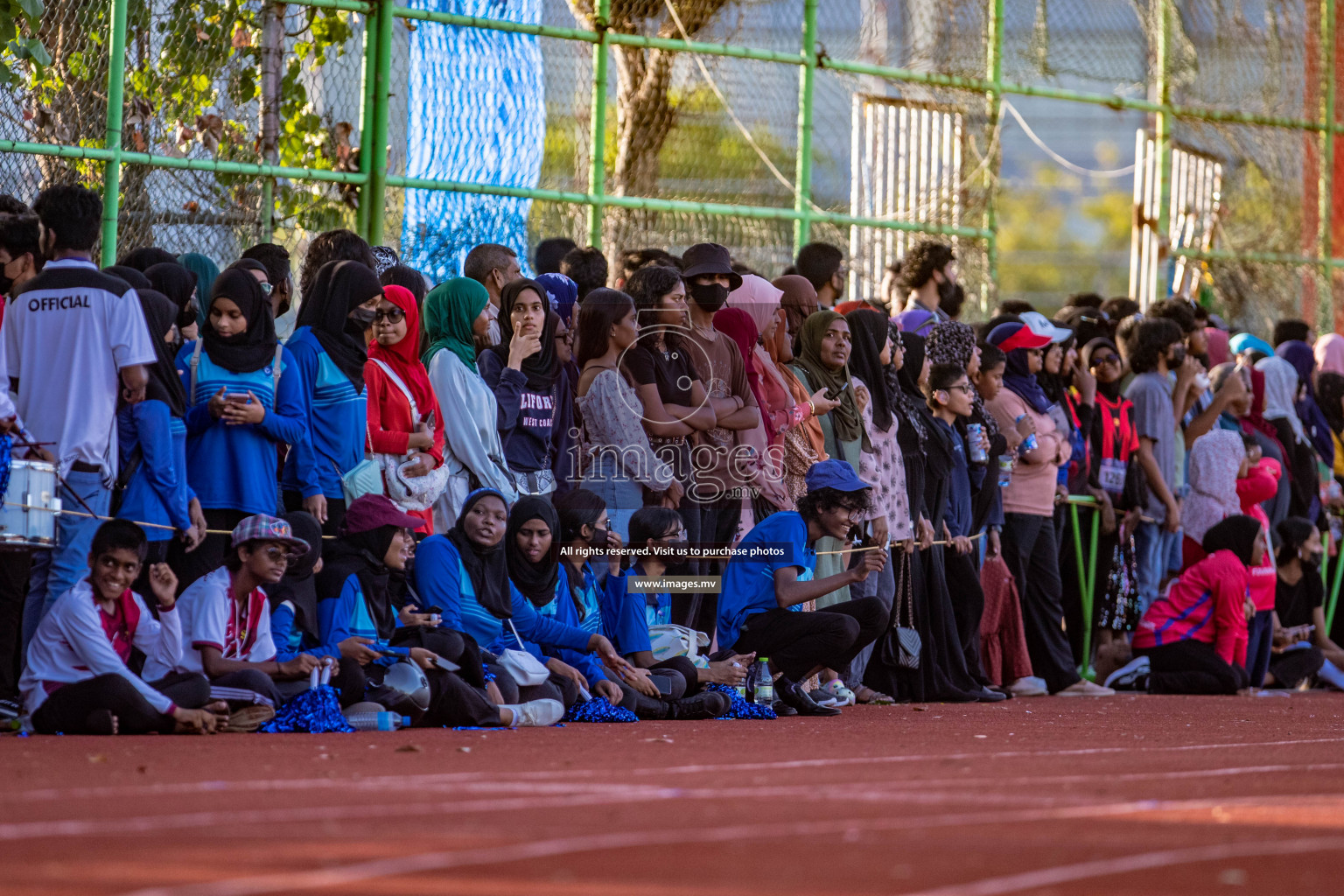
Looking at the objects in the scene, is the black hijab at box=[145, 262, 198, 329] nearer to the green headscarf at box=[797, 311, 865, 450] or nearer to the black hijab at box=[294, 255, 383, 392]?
the black hijab at box=[294, 255, 383, 392]

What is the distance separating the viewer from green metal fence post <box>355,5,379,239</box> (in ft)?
41.0

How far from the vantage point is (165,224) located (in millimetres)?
11477

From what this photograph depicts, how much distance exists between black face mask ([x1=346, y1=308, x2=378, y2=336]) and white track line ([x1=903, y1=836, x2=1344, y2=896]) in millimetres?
5223

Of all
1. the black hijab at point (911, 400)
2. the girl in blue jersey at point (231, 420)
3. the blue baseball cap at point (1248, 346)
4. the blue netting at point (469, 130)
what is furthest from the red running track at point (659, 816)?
the blue baseball cap at point (1248, 346)

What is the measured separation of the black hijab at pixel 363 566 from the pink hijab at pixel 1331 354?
9.57m

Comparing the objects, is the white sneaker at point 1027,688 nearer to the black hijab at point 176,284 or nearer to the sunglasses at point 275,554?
the sunglasses at point 275,554

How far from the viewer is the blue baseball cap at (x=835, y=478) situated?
1054cm

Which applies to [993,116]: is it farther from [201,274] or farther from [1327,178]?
[201,274]

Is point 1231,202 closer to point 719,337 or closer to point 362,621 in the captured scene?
point 719,337

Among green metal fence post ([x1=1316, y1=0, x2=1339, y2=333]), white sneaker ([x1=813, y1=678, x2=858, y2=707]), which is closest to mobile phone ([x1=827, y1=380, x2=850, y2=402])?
white sneaker ([x1=813, y1=678, x2=858, y2=707])

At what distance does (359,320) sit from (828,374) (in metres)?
2.91

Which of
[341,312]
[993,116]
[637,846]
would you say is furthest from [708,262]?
[637,846]

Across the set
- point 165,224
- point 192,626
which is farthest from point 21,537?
point 165,224

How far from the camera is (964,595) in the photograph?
12.3 metres
